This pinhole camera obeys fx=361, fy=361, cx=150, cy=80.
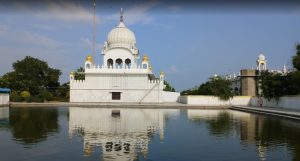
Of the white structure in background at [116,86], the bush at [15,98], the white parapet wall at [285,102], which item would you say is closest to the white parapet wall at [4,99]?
the bush at [15,98]

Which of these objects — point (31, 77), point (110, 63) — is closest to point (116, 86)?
point (110, 63)

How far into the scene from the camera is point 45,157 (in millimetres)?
8695

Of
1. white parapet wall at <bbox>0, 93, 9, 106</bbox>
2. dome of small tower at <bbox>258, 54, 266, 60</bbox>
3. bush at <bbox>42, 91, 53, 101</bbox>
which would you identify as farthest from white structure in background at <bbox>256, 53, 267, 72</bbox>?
white parapet wall at <bbox>0, 93, 9, 106</bbox>

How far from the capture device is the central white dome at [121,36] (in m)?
42.6

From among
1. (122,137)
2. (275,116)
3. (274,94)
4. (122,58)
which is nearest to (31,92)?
(122,58)

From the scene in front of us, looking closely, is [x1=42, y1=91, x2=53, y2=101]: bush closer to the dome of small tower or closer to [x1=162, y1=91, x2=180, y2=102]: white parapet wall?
[x1=162, y1=91, x2=180, y2=102]: white parapet wall

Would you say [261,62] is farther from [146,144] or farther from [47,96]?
[146,144]

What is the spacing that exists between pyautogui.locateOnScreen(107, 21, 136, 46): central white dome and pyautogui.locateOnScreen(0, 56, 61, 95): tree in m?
10.4

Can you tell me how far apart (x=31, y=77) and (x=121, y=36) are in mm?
13009

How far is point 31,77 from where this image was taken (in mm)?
45844

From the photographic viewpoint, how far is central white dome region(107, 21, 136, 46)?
4262 centimetres

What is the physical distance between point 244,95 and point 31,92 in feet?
83.4

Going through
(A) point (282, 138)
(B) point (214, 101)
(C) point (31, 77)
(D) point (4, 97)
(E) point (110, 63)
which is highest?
(E) point (110, 63)

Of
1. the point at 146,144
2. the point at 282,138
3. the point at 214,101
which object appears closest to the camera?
the point at 146,144
